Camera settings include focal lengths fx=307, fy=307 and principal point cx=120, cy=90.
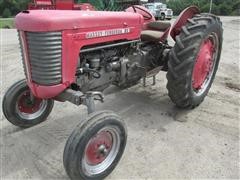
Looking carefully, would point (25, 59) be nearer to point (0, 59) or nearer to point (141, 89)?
point (141, 89)

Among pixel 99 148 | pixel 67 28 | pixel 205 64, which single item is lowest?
pixel 99 148

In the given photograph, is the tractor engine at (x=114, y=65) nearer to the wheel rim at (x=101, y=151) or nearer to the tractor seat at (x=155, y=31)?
the tractor seat at (x=155, y=31)

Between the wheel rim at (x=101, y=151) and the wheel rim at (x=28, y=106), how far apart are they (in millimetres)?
1301

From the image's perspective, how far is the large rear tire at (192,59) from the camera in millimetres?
3678

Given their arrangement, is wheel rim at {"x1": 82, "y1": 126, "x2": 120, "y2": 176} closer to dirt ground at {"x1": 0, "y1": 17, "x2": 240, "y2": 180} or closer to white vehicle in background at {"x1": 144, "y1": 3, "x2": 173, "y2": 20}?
dirt ground at {"x1": 0, "y1": 17, "x2": 240, "y2": 180}

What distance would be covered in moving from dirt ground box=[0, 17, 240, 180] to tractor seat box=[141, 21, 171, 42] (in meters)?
0.98

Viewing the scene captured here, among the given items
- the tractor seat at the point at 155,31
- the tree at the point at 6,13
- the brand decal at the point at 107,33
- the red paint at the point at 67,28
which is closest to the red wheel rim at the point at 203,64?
the tractor seat at the point at 155,31

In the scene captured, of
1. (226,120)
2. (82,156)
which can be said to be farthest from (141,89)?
(82,156)

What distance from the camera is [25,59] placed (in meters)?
2.96

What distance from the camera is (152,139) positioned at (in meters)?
3.59

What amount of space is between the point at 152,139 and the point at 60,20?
1.73m

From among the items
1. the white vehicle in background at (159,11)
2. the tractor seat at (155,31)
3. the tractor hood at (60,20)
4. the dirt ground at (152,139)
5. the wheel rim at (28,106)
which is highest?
the tractor hood at (60,20)

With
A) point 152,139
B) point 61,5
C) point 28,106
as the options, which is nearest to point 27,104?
point 28,106

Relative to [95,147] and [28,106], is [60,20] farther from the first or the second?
[28,106]
